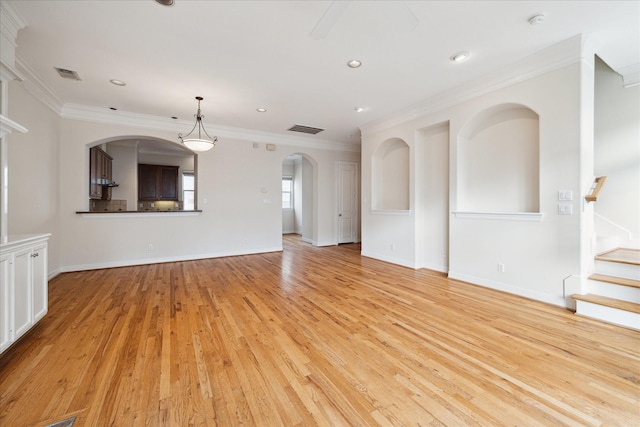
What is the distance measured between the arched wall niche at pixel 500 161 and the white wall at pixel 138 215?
3894 mm

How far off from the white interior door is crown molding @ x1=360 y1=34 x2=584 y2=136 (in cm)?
291

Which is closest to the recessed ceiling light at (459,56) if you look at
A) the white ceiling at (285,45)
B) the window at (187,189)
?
the white ceiling at (285,45)

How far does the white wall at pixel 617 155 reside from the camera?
141 inches

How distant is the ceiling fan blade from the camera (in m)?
1.78

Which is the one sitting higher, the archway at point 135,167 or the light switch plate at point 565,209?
the archway at point 135,167

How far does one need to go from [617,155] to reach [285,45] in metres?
4.65

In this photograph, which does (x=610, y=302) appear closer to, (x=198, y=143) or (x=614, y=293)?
(x=614, y=293)

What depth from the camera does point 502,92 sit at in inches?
140

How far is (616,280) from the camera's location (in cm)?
282

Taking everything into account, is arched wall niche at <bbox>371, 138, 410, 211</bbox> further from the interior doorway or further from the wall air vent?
the wall air vent

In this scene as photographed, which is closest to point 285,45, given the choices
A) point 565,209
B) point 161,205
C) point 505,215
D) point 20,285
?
point 20,285

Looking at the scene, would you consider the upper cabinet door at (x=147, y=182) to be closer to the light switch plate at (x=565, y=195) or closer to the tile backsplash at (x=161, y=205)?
the tile backsplash at (x=161, y=205)

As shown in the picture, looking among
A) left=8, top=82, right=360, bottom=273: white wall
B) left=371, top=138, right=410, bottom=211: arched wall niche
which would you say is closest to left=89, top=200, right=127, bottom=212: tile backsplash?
left=8, top=82, right=360, bottom=273: white wall

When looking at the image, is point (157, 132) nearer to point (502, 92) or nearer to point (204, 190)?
point (204, 190)
